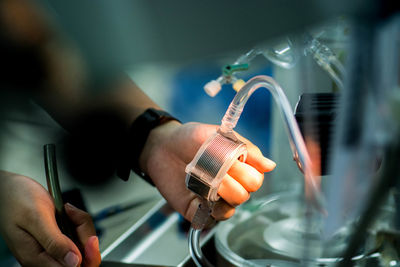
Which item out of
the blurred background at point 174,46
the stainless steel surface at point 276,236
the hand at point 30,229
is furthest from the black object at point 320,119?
the hand at point 30,229

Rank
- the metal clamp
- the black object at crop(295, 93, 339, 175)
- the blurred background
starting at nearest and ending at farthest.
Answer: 1. the blurred background
2. the black object at crop(295, 93, 339, 175)
3. the metal clamp

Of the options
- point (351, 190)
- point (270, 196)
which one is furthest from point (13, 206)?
point (270, 196)

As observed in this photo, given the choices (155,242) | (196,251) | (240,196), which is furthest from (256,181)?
(155,242)

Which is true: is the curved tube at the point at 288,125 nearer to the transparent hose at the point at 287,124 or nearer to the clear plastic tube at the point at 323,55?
the transparent hose at the point at 287,124

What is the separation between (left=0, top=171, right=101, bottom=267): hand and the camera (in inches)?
22.3

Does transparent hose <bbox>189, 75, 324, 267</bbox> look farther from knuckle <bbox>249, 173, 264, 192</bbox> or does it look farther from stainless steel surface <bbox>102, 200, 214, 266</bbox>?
stainless steel surface <bbox>102, 200, 214, 266</bbox>

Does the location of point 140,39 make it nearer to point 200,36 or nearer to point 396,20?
point 200,36

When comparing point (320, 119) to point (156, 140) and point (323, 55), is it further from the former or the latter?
point (156, 140)

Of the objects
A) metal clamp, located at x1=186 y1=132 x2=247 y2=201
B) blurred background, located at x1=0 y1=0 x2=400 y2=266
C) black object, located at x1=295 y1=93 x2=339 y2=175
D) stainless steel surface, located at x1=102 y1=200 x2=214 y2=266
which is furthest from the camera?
stainless steel surface, located at x1=102 y1=200 x2=214 y2=266

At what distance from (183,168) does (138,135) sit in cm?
13

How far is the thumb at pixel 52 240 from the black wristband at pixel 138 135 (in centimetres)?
26

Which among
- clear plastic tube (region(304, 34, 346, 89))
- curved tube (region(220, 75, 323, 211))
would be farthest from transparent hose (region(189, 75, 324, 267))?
clear plastic tube (region(304, 34, 346, 89))

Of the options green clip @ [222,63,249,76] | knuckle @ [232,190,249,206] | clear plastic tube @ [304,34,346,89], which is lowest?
knuckle @ [232,190,249,206]

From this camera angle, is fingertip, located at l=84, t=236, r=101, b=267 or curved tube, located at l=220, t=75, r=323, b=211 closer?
curved tube, located at l=220, t=75, r=323, b=211
